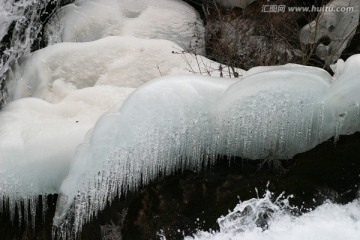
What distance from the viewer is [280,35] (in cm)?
521

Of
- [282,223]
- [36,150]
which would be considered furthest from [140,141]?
[282,223]

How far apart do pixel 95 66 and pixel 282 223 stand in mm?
2402

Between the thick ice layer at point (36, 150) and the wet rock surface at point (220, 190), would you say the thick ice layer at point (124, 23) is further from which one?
the wet rock surface at point (220, 190)

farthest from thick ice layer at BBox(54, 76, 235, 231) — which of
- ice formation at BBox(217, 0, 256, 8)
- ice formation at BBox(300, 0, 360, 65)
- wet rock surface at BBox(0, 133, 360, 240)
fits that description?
ice formation at BBox(217, 0, 256, 8)

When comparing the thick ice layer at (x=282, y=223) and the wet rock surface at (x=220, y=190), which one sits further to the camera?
the wet rock surface at (x=220, y=190)

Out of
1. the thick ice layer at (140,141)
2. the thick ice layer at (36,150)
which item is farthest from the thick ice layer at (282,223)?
the thick ice layer at (36,150)

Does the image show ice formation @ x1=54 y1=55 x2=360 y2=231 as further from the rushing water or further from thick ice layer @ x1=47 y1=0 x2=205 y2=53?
thick ice layer @ x1=47 y1=0 x2=205 y2=53

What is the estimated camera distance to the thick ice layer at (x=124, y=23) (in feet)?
18.0

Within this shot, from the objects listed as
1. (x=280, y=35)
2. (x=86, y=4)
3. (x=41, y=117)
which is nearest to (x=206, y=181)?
(x=41, y=117)

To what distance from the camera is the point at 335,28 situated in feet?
16.8

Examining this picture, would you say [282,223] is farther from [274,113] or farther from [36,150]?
[36,150]

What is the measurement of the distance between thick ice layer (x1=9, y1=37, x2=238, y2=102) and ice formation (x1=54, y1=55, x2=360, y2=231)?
1.32 metres

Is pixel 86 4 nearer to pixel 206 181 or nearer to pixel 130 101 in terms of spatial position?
pixel 130 101

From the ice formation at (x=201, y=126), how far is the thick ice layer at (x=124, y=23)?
1.98 meters
